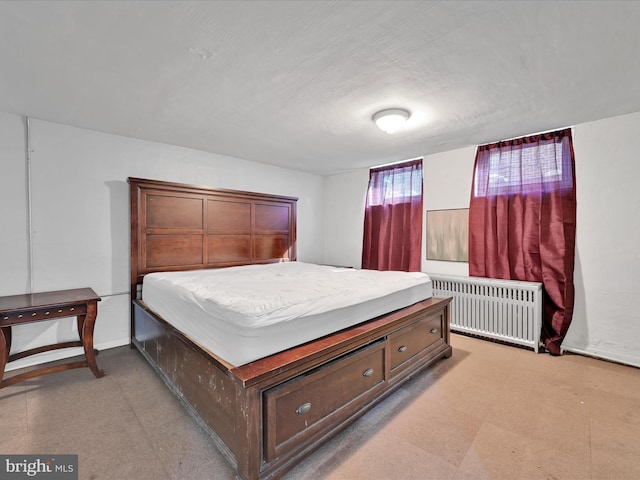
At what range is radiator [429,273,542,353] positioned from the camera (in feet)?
10.0

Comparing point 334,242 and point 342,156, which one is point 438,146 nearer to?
point 342,156

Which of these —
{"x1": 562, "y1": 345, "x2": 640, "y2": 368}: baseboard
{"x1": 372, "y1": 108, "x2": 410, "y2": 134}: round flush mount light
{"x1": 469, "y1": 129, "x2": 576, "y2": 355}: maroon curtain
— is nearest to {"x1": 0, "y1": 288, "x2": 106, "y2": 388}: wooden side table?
{"x1": 372, "y1": 108, "x2": 410, "y2": 134}: round flush mount light

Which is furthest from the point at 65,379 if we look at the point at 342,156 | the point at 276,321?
the point at 342,156

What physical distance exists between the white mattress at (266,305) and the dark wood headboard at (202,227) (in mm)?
485

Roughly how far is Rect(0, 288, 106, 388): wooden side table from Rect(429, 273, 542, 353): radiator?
375cm

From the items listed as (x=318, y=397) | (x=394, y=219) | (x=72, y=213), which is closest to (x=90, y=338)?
(x=72, y=213)

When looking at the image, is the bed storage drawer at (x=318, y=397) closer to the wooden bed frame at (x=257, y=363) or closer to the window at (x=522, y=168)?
the wooden bed frame at (x=257, y=363)

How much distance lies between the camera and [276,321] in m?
1.58

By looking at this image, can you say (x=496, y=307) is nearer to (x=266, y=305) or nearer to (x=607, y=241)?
(x=607, y=241)

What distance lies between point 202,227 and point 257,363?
258cm

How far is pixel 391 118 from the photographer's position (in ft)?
8.22

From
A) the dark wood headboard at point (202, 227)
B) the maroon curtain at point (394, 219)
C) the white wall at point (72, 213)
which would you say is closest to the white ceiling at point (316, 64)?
the white wall at point (72, 213)

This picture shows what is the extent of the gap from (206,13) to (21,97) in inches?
77.5

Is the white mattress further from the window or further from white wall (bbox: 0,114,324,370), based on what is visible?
the window
